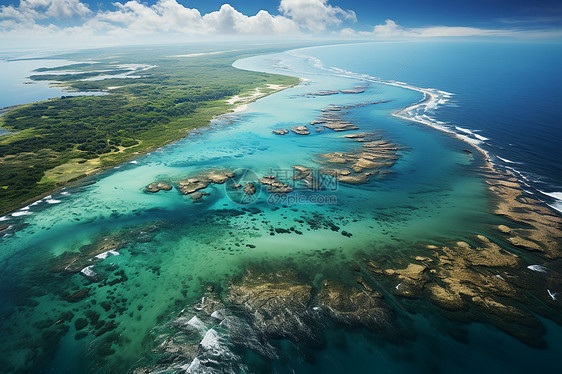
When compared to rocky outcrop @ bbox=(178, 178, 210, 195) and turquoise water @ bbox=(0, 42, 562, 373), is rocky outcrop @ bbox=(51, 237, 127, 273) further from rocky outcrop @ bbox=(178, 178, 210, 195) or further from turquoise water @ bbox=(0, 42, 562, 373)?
rocky outcrop @ bbox=(178, 178, 210, 195)

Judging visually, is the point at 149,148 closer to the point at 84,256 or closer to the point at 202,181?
the point at 202,181

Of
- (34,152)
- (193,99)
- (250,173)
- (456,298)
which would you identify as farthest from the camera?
(193,99)

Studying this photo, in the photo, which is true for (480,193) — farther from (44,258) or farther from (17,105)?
(17,105)

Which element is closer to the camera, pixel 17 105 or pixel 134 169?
pixel 134 169

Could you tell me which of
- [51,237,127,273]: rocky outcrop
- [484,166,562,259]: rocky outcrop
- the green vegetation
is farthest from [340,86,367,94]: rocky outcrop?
[51,237,127,273]: rocky outcrop

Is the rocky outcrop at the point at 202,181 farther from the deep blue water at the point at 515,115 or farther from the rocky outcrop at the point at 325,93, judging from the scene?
the rocky outcrop at the point at 325,93

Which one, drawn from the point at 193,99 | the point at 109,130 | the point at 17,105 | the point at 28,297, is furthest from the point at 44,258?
the point at 17,105
